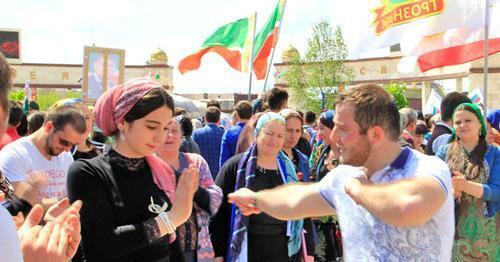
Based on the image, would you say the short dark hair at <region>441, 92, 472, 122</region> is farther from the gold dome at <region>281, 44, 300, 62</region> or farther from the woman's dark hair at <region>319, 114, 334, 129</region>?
the gold dome at <region>281, 44, 300, 62</region>

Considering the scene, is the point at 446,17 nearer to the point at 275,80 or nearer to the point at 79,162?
the point at 79,162

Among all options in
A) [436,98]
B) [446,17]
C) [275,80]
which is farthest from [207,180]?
[275,80]

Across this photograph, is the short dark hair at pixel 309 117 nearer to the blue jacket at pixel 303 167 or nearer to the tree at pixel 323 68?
the blue jacket at pixel 303 167

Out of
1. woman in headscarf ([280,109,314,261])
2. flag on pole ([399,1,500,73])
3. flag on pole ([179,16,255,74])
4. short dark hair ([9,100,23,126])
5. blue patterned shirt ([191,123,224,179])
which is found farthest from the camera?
flag on pole ([179,16,255,74])

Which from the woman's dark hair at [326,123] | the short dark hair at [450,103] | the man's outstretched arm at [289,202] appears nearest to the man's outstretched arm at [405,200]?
the man's outstretched arm at [289,202]

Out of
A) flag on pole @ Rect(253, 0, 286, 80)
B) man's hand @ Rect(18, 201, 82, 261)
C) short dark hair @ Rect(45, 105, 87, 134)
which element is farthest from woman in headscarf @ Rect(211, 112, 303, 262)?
flag on pole @ Rect(253, 0, 286, 80)

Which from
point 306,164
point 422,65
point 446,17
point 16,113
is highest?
point 446,17

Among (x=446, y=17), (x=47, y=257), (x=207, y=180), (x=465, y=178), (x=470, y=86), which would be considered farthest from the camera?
(x=470, y=86)

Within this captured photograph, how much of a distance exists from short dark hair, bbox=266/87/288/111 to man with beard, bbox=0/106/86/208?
3.17 meters

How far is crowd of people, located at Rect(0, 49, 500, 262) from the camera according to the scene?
2117mm

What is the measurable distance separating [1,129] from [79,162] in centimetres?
140

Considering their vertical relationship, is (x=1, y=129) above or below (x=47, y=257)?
above

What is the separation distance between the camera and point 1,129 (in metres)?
1.34

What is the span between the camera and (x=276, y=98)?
7.13m
